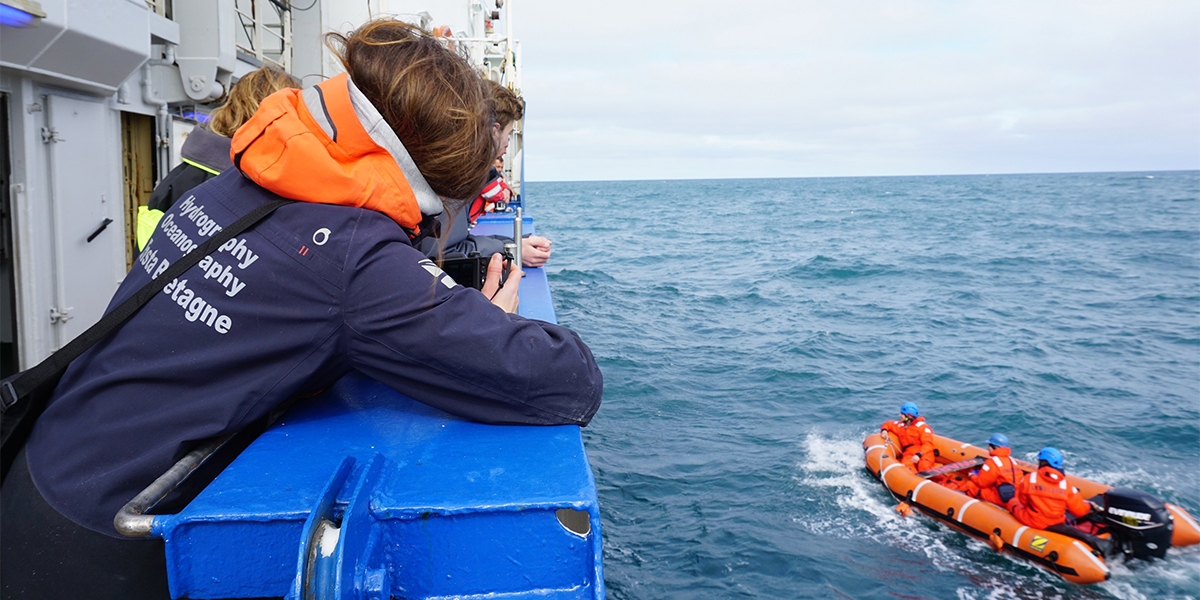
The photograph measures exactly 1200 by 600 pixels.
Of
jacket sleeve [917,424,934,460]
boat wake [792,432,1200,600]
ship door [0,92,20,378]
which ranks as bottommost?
boat wake [792,432,1200,600]

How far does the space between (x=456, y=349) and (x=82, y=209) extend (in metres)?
5.03

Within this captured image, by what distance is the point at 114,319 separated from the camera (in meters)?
1.24

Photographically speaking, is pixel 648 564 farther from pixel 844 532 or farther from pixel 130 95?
pixel 130 95

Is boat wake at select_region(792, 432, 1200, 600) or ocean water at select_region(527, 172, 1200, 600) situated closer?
boat wake at select_region(792, 432, 1200, 600)

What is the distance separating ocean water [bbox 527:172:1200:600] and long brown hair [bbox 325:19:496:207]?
7910 mm

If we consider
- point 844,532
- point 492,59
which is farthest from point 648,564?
point 492,59

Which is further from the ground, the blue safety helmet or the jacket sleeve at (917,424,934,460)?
the blue safety helmet

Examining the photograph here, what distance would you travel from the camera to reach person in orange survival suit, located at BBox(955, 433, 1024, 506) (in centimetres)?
981

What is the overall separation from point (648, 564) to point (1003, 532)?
4565mm

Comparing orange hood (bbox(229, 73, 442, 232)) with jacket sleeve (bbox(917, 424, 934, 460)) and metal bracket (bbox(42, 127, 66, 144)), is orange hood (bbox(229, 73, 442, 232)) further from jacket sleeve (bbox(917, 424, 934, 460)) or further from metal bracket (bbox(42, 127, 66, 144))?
jacket sleeve (bbox(917, 424, 934, 460))

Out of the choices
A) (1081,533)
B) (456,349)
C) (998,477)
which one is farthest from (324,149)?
(998,477)

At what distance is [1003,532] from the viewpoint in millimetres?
9234

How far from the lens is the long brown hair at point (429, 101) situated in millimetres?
1313

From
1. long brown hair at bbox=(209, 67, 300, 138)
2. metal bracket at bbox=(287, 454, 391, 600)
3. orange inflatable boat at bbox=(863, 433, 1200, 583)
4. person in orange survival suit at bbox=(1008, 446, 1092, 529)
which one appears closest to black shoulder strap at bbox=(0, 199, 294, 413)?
metal bracket at bbox=(287, 454, 391, 600)
